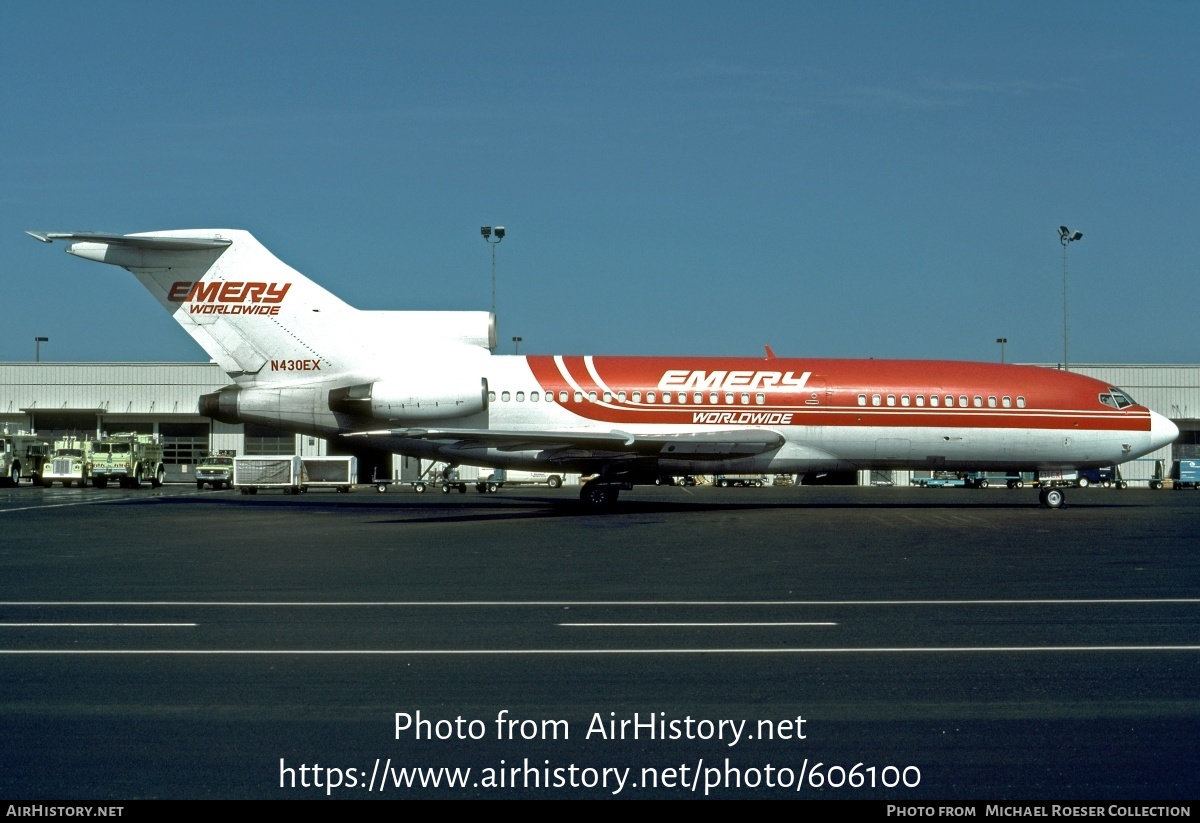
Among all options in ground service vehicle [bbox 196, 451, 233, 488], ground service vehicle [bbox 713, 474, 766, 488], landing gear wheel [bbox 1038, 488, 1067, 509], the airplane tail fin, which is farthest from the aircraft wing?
ground service vehicle [bbox 713, 474, 766, 488]

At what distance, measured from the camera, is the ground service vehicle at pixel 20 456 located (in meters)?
53.7

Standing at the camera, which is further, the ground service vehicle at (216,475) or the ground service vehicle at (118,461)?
the ground service vehicle at (216,475)

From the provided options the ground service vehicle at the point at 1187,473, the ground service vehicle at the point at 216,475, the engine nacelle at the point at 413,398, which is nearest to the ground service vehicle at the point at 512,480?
the ground service vehicle at the point at 216,475

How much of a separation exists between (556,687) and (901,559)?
9.79 m

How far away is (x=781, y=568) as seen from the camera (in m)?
14.9

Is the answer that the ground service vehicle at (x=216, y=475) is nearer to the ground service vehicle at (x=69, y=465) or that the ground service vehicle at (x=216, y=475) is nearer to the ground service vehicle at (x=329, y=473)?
the ground service vehicle at (x=69, y=465)

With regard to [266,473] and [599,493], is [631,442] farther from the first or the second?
[266,473]

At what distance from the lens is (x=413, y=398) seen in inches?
1126

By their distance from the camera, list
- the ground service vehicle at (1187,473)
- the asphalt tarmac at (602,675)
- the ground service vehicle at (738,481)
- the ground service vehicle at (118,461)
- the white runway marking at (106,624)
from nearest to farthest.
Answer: the asphalt tarmac at (602,675) < the white runway marking at (106,624) < the ground service vehicle at (118,461) < the ground service vehicle at (1187,473) < the ground service vehicle at (738,481)

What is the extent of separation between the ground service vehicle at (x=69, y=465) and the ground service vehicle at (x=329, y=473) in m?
11.4

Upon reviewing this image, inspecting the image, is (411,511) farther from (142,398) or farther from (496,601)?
(142,398)

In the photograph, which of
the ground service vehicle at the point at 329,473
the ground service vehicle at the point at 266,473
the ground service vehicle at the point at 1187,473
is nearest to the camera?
the ground service vehicle at the point at 266,473

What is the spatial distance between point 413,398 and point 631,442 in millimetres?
5715

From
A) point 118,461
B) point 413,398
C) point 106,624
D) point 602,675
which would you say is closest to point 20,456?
point 118,461
